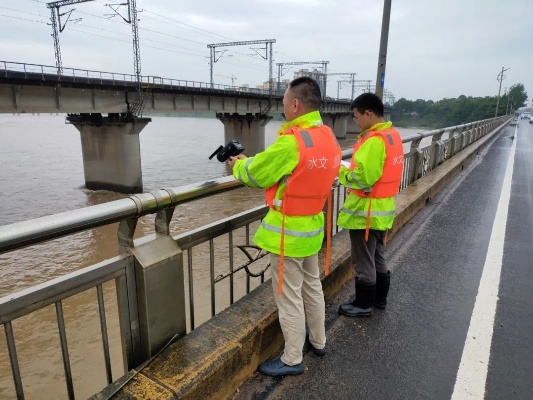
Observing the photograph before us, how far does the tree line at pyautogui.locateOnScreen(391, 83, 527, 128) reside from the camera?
107m

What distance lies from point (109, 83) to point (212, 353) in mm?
22106

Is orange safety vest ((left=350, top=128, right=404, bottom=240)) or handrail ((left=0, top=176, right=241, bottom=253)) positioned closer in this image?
handrail ((left=0, top=176, right=241, bottom=253))

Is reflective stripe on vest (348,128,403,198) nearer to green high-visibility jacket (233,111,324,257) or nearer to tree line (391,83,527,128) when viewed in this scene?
green high-visibility jacket (233,111,324,257)

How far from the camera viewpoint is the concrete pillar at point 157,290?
2.07m

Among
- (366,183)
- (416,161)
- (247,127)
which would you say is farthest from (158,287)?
(247,127)

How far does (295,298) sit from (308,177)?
2.54 feet

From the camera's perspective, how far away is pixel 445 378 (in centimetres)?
260

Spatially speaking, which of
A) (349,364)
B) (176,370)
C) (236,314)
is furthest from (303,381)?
(176,370)

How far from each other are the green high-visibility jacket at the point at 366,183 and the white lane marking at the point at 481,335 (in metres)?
1.09

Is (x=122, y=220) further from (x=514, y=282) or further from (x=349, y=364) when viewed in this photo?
(x=514, y=282)

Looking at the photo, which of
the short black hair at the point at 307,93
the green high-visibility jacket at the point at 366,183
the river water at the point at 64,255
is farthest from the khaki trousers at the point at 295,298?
the river water at the point at 64,255

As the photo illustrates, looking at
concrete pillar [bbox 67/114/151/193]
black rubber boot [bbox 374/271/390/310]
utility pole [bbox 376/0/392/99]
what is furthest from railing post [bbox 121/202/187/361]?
concrete pillar [bbox 67/114/151/193]

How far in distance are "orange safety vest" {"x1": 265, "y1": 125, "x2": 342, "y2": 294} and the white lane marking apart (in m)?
1.41

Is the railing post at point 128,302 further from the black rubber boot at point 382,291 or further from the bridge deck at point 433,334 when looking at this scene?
the black rubber boot at point 382,291
